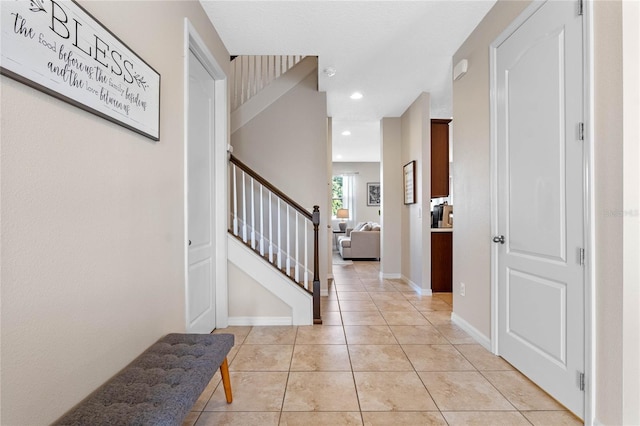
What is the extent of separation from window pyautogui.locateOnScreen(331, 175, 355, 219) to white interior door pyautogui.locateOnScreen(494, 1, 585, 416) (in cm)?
841

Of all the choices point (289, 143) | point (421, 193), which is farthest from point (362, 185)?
point (289, 143)

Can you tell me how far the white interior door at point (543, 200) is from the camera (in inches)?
66.3

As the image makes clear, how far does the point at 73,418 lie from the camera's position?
3.39 feet

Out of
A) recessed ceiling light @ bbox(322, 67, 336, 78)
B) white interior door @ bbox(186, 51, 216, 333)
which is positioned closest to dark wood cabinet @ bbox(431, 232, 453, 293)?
recessed ceiling light @ bbox(322, 67, 336, 78)

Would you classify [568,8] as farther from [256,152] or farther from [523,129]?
[256,152]

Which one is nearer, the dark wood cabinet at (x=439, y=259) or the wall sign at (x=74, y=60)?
the wall sign at (x=74, y=60)

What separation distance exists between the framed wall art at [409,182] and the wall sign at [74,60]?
372 cm

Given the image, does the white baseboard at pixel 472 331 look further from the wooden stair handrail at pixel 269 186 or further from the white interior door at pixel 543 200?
the wooden stair handrail at pixel 269 186

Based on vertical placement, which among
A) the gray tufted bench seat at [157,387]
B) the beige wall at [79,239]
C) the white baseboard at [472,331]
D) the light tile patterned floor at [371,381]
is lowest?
the light tile patterned floor at [371,381]

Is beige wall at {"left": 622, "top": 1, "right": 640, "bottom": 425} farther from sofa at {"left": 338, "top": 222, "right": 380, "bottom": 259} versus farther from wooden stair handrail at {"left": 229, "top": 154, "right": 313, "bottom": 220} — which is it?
sofa at {"left": 338, "top": 222, "right": 380, "bottom": 259}

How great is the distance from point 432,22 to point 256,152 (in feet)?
8.52

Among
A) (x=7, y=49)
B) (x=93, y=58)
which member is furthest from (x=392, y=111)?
(x=7, y=49)

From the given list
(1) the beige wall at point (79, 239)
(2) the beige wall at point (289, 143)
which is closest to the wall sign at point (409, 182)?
(2) the beige wall at point (289, 143)

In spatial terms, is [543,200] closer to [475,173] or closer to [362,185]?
[475,173]
